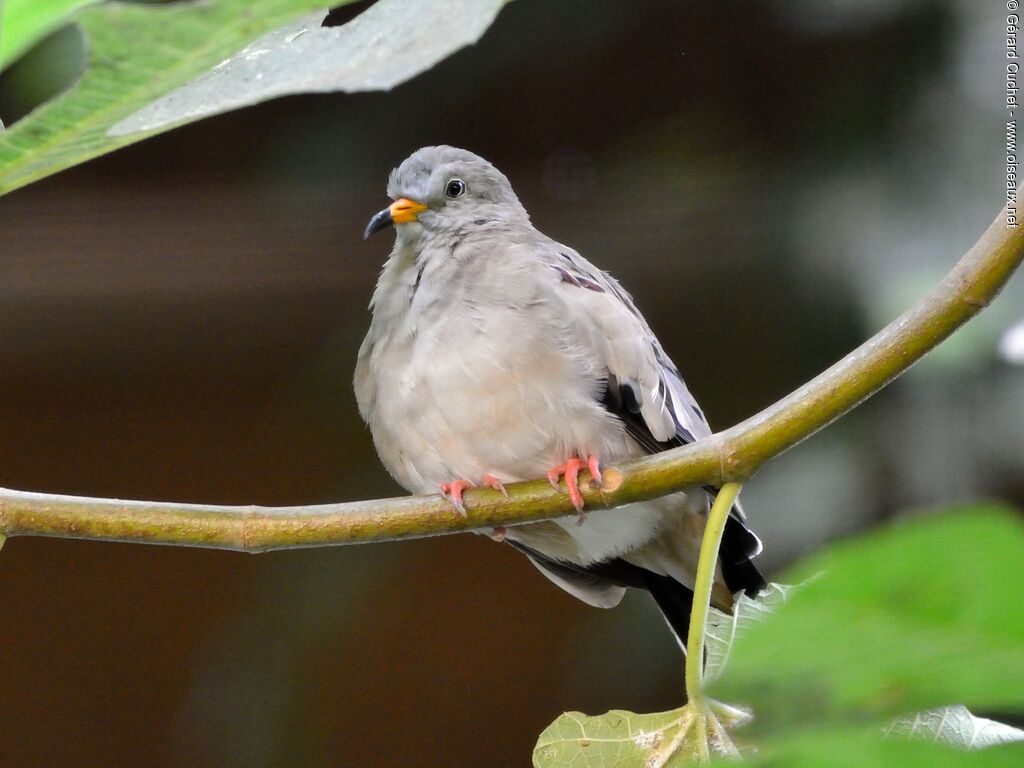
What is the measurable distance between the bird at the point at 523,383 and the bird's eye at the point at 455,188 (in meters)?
0.05

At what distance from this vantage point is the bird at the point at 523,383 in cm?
105

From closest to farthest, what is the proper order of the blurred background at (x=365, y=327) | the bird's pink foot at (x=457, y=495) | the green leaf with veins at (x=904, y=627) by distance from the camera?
the green leaf with veins at (x=904, y=627) < the bird's pink foot at (x=457, y=495) < the blurred background at (x=365, y=327)

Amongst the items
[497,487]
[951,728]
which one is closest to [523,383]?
[497,487]

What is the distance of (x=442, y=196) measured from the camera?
1251mm

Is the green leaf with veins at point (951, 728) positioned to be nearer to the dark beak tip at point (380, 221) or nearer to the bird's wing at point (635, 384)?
the bird's wing at point (635, 384)

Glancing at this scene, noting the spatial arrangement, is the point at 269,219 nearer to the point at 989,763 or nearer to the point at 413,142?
the point at 413,142

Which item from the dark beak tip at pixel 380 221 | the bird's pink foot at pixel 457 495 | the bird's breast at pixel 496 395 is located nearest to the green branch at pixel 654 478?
the bird's pink foot at pixel 457 495

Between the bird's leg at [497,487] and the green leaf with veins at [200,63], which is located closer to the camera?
the green leaf with veins at [200,63]

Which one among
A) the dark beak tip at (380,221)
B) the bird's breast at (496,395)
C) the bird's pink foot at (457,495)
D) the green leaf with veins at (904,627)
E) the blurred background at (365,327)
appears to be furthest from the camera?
the blurred background at (365,327)

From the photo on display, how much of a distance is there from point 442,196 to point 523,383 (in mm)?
296

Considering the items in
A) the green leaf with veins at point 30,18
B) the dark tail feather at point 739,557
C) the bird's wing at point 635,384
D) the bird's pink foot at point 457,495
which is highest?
the green leaf with veins at point 30,18

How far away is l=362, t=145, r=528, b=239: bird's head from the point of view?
1.22 m

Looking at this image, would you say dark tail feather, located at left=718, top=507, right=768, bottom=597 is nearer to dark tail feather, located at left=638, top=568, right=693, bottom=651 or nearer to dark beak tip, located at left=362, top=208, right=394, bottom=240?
dark tail feather, located at left=638, top=568, right=693, bottom=651

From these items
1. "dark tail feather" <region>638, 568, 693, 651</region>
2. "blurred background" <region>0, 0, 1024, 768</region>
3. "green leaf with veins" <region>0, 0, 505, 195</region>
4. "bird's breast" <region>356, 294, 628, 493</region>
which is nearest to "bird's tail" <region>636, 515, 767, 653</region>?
"dark tail feather" <region>638, 568, 693, 651</region>
